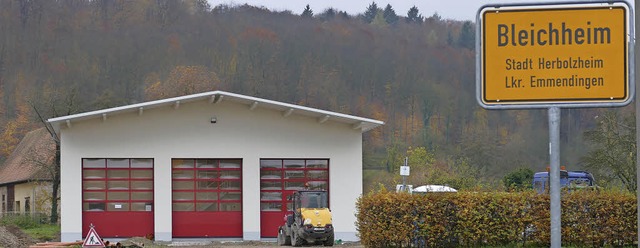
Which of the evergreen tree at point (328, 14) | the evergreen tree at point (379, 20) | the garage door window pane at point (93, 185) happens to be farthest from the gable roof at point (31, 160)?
the evergreen tree at point (379, 20)

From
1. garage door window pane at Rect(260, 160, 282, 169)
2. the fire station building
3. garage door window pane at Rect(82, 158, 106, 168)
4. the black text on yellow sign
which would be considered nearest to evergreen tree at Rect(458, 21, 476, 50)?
the fire station building

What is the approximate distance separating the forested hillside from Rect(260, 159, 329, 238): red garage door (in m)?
29.8

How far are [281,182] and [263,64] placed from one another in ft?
154

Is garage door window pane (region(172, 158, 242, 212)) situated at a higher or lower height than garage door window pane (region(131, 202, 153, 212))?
higher

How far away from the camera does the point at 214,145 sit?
103ft

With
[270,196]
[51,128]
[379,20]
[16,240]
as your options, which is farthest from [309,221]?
[379,20]

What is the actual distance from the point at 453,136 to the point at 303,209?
146 feet

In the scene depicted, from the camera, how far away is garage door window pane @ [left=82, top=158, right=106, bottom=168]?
31.2 meters

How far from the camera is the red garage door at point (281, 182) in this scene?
3181 centimetres

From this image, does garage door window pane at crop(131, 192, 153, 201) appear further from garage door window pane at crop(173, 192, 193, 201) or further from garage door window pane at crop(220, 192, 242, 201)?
garage door window pane at crop(220, 192, 242, 201)

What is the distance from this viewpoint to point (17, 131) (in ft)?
243

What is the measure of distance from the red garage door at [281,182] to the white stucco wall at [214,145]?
0.98ft

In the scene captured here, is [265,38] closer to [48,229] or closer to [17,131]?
[17,131]

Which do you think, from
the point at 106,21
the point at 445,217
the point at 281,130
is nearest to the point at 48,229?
the point at 281,130
